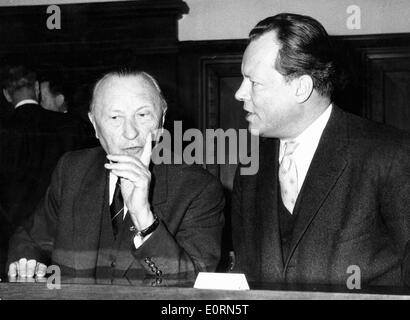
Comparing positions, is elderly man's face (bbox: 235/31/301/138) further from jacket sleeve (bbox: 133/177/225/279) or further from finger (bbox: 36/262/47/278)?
finger (bbox: 36/262/47/278)

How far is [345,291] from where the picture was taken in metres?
1.02

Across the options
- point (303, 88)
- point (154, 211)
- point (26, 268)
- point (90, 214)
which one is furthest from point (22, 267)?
point (303, 88)

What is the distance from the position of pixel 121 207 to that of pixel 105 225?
0.22 feet

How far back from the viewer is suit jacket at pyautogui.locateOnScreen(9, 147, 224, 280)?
60.4 inches

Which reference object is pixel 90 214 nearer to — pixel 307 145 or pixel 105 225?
pixel 105 225

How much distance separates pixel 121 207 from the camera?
5.57ft

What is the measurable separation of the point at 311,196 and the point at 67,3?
2.88 metres

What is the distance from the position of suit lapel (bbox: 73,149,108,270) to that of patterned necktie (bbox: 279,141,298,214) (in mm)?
498

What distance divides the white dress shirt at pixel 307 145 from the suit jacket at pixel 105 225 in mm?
234

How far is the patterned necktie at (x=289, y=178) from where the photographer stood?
1.63m

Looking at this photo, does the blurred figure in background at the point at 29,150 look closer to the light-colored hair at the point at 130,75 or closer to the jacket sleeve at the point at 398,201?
the light-colored hair at the point at 130,75

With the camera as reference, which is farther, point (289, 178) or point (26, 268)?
point (289, 178)

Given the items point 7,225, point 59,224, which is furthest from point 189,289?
point 7,225
